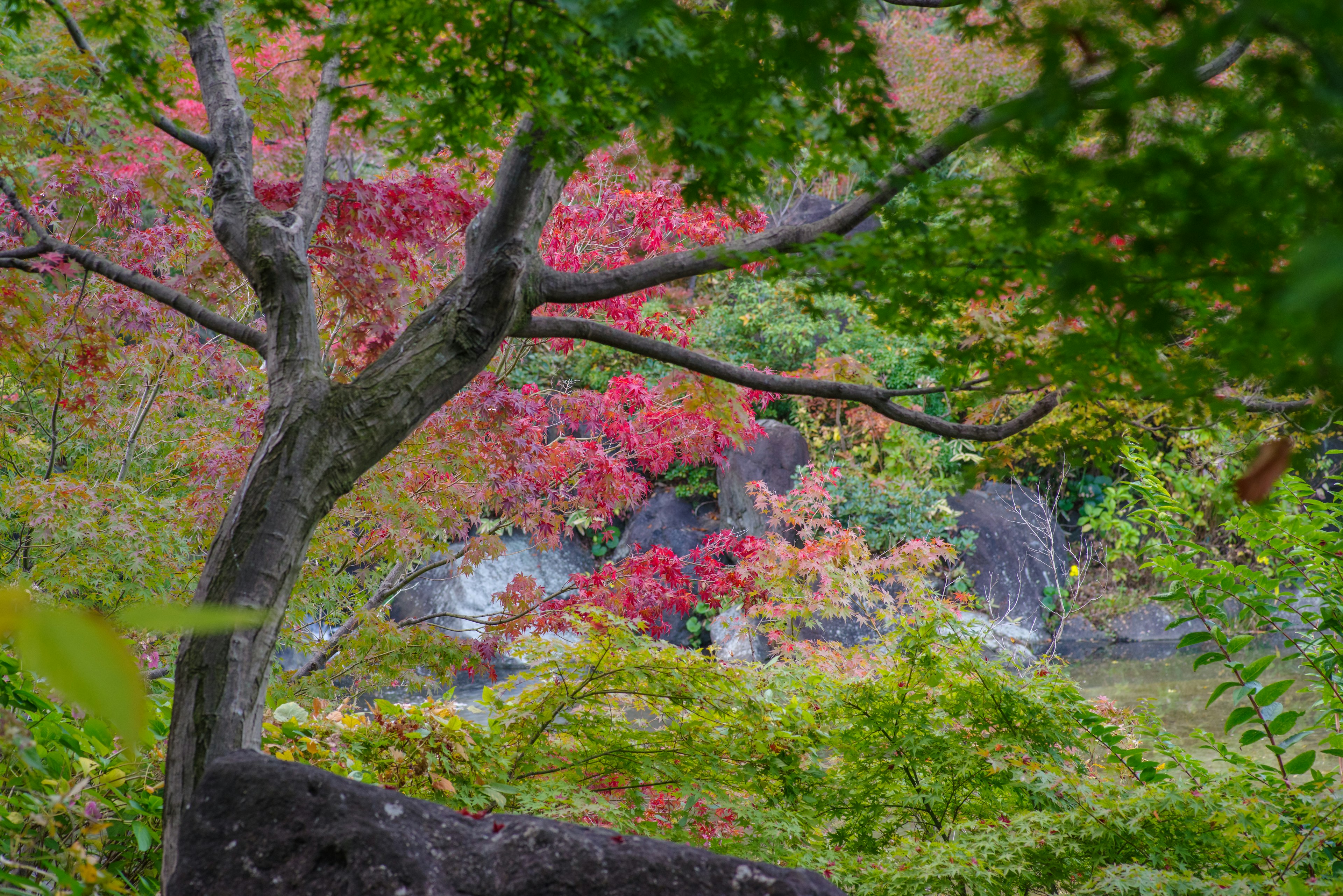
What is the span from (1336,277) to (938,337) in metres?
1.12

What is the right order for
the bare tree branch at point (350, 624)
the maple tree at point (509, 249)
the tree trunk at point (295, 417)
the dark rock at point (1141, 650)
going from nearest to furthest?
the maple tree at point (509, 249) → the tree trunk at point (295, 417) → the bare tree branch at point (350, 624) → the dark rock at point (1141, 650)

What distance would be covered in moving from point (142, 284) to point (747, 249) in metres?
2.04

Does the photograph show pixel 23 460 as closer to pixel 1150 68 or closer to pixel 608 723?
pixel 608 723

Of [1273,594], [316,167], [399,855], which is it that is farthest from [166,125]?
[1273,594]

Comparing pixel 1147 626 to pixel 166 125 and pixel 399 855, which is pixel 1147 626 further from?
pixel 166 125

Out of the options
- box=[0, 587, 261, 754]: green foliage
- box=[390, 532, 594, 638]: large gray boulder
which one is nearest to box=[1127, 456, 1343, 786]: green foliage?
box=[0, 587, 261, 754]: green foliage

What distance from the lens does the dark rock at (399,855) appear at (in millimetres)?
1621

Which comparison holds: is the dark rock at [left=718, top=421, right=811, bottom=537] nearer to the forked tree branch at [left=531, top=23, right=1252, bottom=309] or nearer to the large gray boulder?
the large gray boulder

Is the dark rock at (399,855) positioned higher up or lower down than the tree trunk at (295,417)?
lower down

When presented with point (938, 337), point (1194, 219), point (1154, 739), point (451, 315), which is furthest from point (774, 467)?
point (1194, 219)

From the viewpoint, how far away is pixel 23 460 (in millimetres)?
5613

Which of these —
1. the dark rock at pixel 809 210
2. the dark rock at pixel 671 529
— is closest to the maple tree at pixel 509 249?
the dark rock at pixel 671 529

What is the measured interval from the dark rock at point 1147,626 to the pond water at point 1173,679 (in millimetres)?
108

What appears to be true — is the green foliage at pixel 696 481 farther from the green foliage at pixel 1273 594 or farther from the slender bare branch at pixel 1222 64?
the slender bare branch at pixel 1222 64
